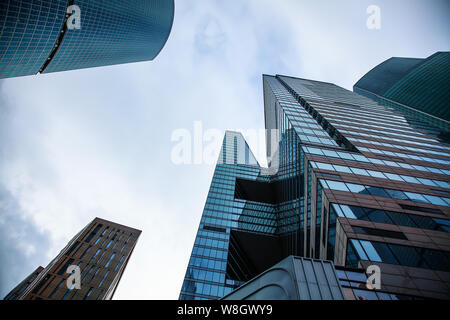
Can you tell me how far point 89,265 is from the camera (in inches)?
2271

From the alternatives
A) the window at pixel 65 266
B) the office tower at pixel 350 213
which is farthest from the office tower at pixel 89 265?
the office tower at pixel 350 213

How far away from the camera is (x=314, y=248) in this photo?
24.1m

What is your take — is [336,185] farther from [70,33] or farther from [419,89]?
[419,89]

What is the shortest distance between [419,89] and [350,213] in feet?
414

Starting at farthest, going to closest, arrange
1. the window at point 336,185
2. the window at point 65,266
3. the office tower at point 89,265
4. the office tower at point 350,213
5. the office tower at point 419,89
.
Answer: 1. the office tower at point 419,89
2. the window at point 65,266
3. the office tower at point 89,265
4. the window at point 336,185
5. the office tower at point 350,213

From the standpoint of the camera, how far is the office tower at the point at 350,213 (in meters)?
15.2

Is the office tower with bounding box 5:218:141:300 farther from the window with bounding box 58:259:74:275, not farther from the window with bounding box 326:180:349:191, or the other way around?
the window with bounding box 326:180:349:191

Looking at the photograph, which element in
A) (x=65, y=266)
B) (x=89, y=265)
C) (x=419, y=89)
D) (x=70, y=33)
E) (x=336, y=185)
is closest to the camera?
(x=336, y=185)

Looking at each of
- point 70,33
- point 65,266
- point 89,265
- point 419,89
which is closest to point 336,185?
point 89,265

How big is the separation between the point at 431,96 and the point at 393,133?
85744mm

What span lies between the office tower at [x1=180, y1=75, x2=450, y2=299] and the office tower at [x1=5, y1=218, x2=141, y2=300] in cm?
3475

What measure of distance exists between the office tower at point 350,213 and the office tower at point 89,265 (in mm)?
34753

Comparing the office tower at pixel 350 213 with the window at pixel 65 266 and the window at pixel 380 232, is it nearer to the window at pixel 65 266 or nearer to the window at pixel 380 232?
the window at pixel 380 232

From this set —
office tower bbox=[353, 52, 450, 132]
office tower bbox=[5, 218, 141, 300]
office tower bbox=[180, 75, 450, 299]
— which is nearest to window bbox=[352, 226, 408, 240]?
office tower bbox=[180, 75, 450, 299]
